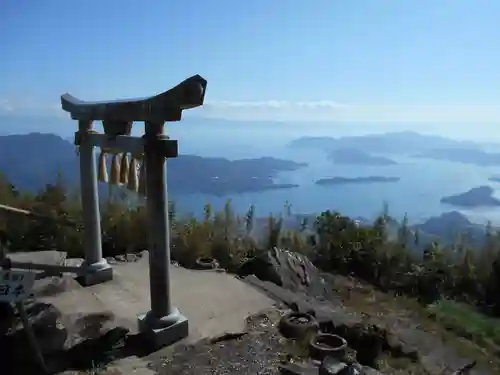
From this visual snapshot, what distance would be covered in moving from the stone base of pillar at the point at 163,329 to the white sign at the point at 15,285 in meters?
1.30

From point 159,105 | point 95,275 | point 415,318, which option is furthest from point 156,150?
point 415,318

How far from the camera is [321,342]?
5.26 metres

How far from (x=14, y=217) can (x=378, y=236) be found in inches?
291

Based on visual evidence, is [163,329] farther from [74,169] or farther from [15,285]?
[74,169]

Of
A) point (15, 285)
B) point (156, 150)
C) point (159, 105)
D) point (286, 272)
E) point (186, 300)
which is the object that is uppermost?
point (159, 105)

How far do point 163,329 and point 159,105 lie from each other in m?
2.36

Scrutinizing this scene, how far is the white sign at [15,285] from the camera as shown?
431 cm

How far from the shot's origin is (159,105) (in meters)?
4.62

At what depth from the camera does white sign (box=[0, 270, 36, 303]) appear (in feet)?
14.1

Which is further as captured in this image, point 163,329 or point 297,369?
point 163,329

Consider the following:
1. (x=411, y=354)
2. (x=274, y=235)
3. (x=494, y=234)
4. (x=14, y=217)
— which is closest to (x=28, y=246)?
(x=14, y=217)

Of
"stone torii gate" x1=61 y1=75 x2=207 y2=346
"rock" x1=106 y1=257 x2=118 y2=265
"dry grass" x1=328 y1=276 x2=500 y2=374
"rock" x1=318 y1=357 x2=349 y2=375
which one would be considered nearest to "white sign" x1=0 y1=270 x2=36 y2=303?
"stone torii gate" x1=61 y1=75 x2=207 y2=346

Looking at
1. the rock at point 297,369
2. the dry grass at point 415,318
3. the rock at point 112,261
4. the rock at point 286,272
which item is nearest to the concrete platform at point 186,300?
the rock at point 112,261

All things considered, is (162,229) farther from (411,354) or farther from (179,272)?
(411,354)
